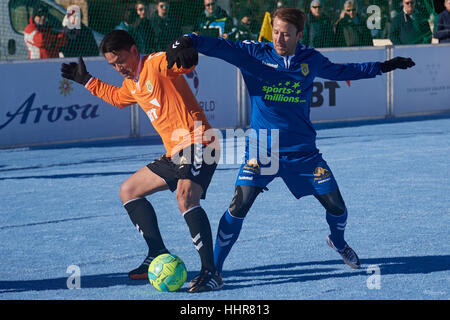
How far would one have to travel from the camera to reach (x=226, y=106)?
53.4 ft

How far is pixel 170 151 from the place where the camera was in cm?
638

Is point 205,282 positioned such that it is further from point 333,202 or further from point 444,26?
point 444,26

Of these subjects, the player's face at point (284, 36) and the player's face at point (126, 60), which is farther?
the player's face at point (126, 60)

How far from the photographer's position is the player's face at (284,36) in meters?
6.21

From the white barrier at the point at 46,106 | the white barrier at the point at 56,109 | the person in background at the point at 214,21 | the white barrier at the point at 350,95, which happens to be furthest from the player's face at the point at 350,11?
the white barrier at the point at 46,106

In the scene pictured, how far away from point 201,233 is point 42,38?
1048 centimetres

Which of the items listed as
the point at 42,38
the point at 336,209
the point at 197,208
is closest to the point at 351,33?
the point at 42,38

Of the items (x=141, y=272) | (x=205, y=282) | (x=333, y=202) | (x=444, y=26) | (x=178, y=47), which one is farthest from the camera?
(x=444, y=26)

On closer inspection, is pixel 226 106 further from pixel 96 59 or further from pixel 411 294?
pixel 411 294

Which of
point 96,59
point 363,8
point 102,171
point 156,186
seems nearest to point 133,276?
point 156,186

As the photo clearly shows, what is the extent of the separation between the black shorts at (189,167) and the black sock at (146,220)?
280mm

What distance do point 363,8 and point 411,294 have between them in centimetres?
1560
